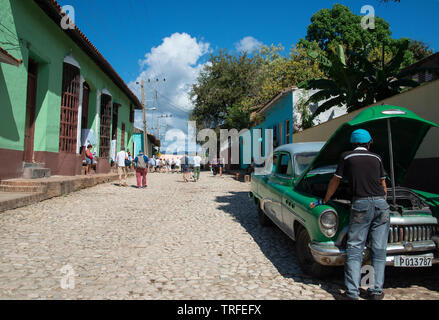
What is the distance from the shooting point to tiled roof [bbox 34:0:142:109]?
1078cm

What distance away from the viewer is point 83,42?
13758mm

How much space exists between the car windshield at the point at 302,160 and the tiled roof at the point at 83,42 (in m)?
9.61

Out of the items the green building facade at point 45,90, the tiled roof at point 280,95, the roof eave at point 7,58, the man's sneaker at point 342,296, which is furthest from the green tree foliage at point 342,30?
the man's sneaker at point 342,296

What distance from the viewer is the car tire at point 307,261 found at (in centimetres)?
360

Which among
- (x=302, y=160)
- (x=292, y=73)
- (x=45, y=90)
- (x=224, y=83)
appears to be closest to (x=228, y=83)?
(x=224, y=83)

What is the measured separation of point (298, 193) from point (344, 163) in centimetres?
102

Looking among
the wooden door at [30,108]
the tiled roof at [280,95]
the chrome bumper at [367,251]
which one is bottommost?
the chrome bumper at [367,251]

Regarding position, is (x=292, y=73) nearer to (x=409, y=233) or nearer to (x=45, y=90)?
(x=45, y=90)

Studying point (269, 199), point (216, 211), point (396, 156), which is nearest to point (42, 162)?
point (216, 211)

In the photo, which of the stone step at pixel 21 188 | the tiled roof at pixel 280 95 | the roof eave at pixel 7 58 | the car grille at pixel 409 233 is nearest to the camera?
the car grille at pixel 409 233

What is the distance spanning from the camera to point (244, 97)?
33656 mm

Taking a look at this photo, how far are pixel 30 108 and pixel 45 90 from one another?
30.9 inches

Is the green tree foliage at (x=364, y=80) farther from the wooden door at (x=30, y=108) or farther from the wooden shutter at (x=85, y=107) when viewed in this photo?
the wooden shutter at (x=85, y=107)
